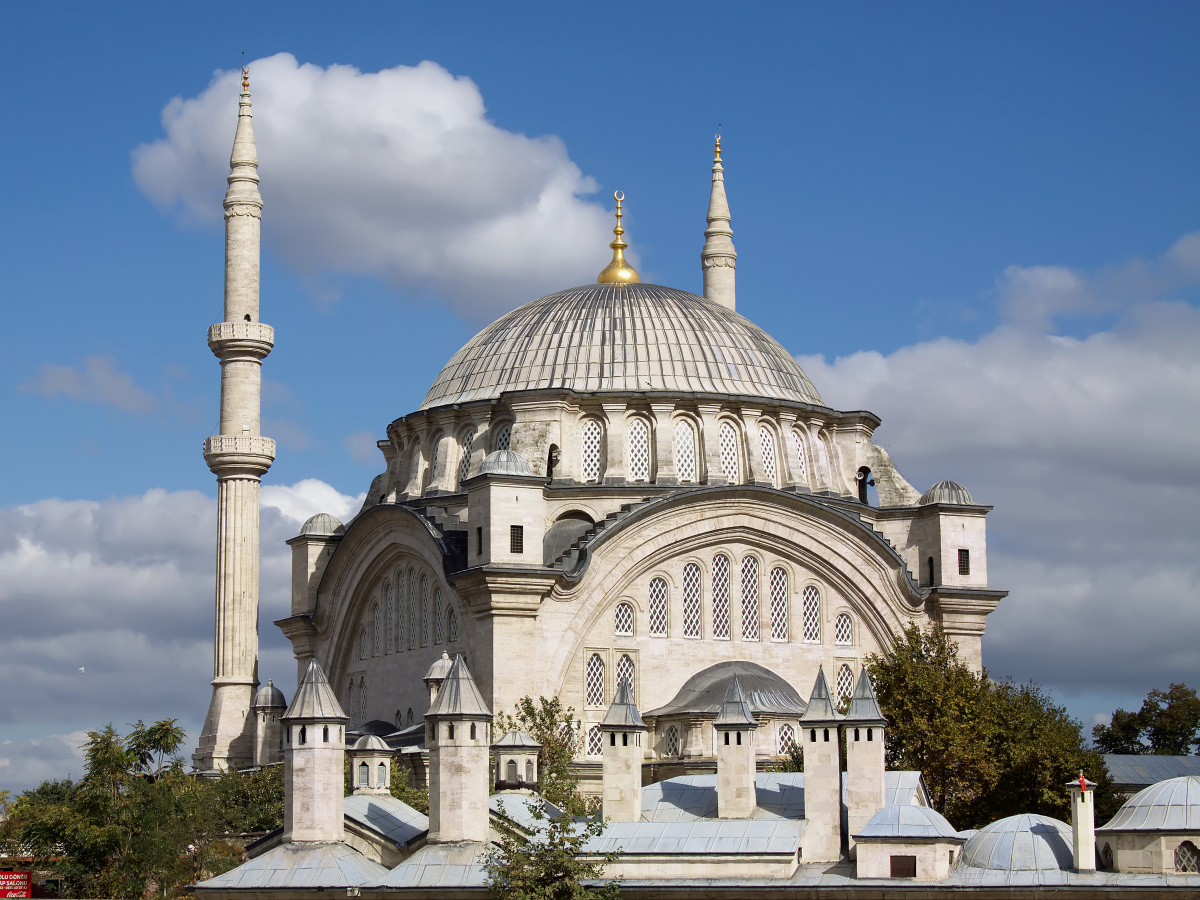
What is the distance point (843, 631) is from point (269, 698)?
491 inches

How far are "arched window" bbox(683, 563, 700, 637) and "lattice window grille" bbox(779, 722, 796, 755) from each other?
3408mm

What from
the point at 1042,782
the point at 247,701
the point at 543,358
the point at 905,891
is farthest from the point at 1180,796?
the point at 247,701

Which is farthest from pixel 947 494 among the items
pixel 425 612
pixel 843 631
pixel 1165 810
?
pixel 1165 810

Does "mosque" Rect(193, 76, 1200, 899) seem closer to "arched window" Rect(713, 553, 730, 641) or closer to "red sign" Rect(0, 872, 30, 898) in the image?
"arched window" Rect(713, 553, 730, 641)

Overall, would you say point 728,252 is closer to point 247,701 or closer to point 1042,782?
point 247,701

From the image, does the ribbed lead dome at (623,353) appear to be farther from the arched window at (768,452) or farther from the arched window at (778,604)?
the arched window at (778,604)

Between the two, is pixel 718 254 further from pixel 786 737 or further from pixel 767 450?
pixel 786 737

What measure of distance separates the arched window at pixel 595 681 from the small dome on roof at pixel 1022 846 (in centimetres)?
1310

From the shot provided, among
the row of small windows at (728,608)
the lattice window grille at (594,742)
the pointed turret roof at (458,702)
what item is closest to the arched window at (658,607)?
the row of small windows at (728,608)

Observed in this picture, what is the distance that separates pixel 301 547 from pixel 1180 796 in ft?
84.9

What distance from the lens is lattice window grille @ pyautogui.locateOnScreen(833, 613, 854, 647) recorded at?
41688mm

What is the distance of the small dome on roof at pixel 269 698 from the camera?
4253cm

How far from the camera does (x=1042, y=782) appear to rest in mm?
35250

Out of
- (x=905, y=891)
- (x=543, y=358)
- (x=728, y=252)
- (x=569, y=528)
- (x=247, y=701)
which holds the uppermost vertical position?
(x=728, y=252)
